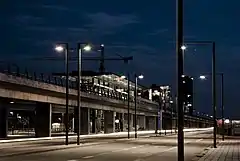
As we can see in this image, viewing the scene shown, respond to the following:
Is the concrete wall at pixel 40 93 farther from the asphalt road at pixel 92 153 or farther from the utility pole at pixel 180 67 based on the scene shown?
the utility pole at pixel 180 67

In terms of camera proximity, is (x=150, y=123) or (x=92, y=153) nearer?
(x=92, y=153)

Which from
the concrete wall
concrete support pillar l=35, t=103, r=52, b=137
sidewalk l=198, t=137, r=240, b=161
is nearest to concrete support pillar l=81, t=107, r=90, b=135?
the concrete wall

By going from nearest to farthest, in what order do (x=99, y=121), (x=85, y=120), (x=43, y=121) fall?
1. (x=43, y=121)
2. (x=85, y=120)
3. (x=99, y=121)

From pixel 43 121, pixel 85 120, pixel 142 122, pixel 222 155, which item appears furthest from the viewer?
pixel 142 122

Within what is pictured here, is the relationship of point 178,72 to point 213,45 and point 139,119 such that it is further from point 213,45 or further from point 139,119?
point 139,119

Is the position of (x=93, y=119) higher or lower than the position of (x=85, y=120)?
higher

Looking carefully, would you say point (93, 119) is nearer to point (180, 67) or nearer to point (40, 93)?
point (40, 93)

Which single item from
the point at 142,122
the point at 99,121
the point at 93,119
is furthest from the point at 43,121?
the point at 142,122

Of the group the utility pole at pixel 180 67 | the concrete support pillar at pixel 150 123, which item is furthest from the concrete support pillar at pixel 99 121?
the utility pole at pixel 180 67

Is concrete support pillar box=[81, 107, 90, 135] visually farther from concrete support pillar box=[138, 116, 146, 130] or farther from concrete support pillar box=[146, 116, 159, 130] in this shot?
concrete support pillar box=[146, 116, 159, 130]

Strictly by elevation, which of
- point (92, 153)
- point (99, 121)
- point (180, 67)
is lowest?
point (92, 153)

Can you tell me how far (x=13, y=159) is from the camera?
101 feet

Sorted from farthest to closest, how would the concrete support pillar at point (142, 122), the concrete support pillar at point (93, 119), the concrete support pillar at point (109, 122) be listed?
the concrete support pillar at point (142, 122)
the concrete support pillar at point (93, 119)
the concrete support pillar at point (109, 122)

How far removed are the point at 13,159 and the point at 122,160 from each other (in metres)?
5.73
